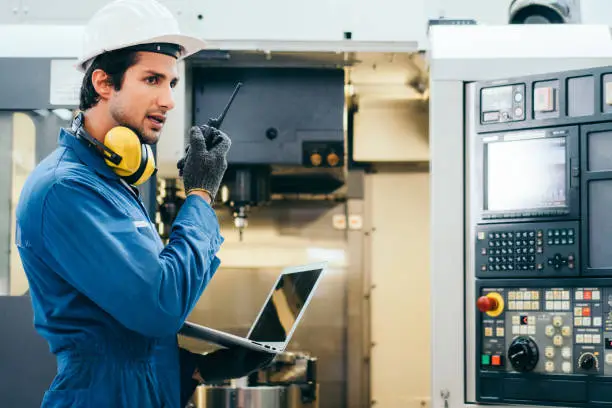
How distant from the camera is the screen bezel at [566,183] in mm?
2854

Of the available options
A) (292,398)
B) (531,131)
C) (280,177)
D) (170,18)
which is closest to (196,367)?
(170,18)

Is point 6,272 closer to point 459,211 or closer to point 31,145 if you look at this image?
point 31,145

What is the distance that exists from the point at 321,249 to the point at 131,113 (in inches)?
122

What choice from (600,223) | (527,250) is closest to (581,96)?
(600,223)

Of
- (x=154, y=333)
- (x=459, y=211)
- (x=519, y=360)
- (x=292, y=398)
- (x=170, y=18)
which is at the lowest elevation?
(x=292, y=398)

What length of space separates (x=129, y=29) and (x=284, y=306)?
859mm

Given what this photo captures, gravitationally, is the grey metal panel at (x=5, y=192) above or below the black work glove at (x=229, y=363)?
→ above

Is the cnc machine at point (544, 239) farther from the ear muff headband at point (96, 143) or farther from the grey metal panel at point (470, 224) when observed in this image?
the ear muff headband at point (96, 143)

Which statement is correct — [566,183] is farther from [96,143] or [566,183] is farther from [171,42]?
[96,143]

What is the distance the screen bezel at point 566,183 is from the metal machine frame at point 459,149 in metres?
0.07

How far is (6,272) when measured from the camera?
10.7ft

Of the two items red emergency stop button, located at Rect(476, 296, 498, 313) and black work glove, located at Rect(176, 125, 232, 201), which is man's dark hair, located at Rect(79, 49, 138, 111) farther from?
red emergency stop button, located at Rect(476, 296, 498, 313)

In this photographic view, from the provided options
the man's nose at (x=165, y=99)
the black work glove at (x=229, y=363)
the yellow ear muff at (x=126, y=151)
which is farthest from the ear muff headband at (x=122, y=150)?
the black work glove at (x=229, y=363)

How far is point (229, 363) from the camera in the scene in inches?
86.6
